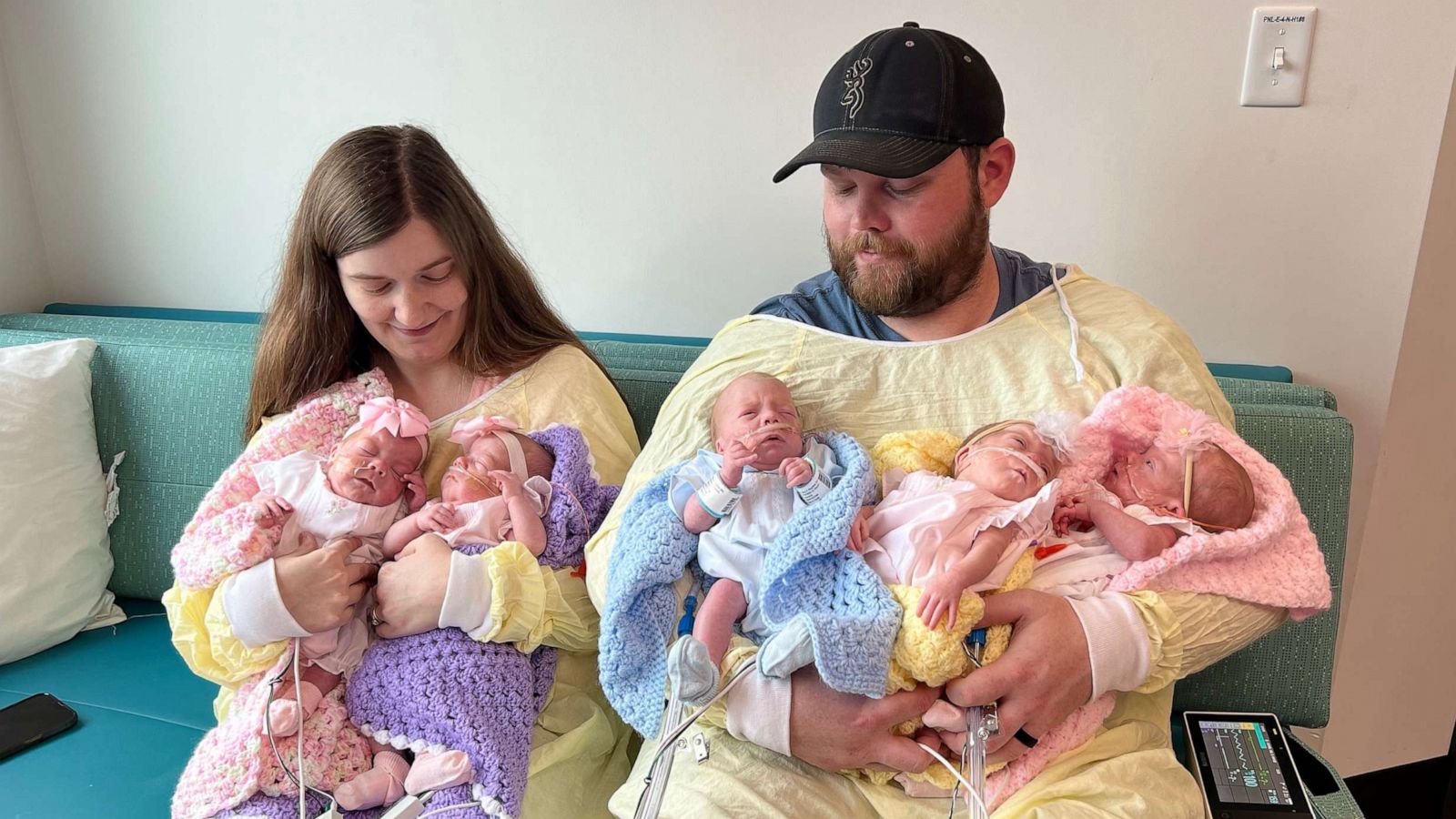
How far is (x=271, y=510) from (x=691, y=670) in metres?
0.78

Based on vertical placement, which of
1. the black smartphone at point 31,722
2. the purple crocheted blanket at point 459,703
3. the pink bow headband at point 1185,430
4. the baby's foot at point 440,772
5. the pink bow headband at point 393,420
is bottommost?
the black smartphone at point 31,722

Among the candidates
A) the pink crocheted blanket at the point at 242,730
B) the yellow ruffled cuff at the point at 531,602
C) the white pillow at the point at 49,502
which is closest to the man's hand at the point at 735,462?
the yellow ruffled cuff at the point at 531,602

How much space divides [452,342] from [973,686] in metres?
1.11

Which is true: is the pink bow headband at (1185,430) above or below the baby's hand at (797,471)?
above

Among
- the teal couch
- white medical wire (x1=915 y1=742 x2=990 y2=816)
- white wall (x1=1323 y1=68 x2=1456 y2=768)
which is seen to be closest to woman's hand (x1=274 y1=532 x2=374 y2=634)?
the teal couch

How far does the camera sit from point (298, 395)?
184cm

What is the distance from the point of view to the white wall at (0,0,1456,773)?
6.06 feet

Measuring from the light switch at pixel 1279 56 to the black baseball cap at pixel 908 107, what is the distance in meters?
0.59

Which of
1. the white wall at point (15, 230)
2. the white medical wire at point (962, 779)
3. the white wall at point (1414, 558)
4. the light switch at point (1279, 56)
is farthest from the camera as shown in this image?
the white wall at point (15, 230)

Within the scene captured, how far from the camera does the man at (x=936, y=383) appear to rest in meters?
1.30

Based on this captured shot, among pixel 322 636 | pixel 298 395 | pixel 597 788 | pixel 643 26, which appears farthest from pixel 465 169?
pixel 597 788

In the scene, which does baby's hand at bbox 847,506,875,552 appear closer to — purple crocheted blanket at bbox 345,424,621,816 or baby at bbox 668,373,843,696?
baby at bbox 668,373,843,696

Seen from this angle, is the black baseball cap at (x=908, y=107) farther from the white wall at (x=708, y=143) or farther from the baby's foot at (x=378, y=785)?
the baby's foot at (x=378, y=785)

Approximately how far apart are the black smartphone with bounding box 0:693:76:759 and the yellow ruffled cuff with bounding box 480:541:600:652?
0.93m
